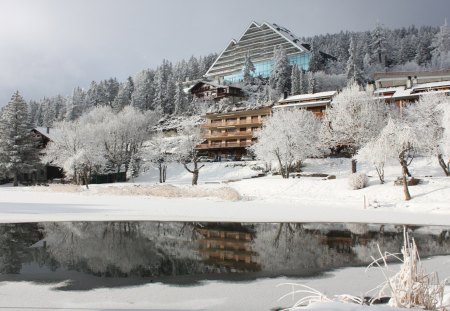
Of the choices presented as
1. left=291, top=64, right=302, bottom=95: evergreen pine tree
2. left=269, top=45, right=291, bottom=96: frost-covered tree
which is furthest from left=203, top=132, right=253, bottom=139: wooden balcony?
left=269, top=45, right=291, bottom=96: frost-covered tree

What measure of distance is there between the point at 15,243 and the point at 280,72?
92861 mm

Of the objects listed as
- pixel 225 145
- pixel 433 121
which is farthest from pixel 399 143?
pixel 225 145

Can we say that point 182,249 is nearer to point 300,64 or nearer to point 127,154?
point 127,154

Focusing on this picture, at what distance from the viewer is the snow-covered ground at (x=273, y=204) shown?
22562mm

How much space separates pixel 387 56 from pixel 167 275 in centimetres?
13267

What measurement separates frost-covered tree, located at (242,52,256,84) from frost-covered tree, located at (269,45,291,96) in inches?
352

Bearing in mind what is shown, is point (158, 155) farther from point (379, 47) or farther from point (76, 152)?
point (379, 47)

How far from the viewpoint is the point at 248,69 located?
112750mm

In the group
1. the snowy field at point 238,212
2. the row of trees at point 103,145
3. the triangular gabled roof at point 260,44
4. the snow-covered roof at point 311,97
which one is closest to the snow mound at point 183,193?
the snowy field at point 238,212

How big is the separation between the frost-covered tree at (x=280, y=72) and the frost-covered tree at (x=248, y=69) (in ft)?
29.3

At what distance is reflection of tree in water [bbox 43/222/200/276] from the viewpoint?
1116cm

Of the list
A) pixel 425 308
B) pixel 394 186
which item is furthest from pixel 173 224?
pixel 394 186

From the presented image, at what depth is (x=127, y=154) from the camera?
239 feet

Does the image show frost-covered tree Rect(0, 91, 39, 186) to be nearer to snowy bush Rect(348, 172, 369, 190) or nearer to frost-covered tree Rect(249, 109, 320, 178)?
frost-covered tree Rect(249, 109, 320, 178)
